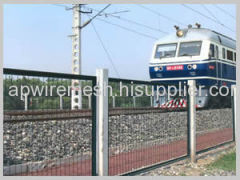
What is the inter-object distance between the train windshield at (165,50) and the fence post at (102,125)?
1059 cm

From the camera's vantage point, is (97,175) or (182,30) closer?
(97,175)

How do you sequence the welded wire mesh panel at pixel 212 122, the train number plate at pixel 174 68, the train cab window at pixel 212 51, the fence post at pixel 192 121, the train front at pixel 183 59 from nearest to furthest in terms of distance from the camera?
the fence post at pixel 192 121 < the welded wire mesh panel at pixel 212 122 < the train front at pixel 183 59 < the train cab window at pixel 212 51 < the train number plate at pixel 174 68

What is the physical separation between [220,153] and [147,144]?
2.42m

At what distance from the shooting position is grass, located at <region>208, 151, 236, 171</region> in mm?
7289

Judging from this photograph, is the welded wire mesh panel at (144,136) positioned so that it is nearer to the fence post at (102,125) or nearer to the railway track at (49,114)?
the railway track at (49,114)

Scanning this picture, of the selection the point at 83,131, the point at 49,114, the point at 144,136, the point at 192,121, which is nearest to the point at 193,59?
the point at 192,121

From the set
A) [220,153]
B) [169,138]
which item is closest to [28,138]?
[169,138]

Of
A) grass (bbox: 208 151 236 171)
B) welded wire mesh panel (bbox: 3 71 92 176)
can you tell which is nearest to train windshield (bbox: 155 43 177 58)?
grass (bbox: 208 151 236 171)

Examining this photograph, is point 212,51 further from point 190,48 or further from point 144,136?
point 144,136

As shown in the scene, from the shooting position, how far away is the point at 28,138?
19.0 feet

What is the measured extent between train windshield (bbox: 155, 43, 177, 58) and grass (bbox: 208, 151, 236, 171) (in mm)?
7816

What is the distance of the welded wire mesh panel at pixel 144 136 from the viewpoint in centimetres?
654

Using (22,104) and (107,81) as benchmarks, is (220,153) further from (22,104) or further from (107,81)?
(22,104)

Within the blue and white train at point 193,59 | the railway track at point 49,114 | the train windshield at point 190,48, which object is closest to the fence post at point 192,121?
the railway track at point 49,114
